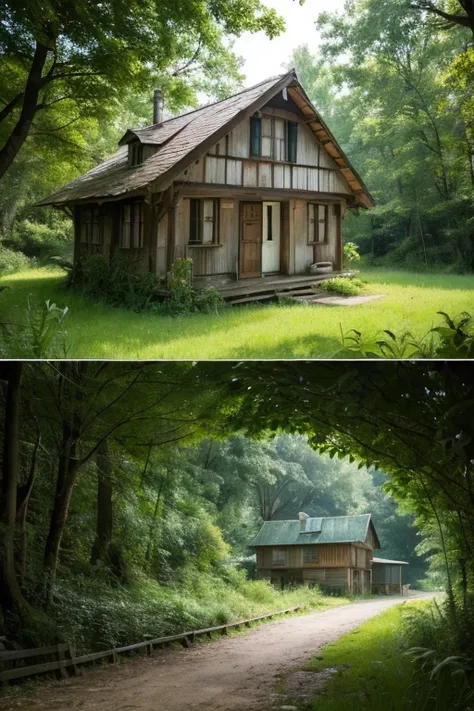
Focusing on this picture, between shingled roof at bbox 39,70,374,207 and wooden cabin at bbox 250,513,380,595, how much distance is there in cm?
175

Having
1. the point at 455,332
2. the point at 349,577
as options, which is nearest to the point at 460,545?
the point at 349,577

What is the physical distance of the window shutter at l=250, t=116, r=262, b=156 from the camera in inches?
96.7

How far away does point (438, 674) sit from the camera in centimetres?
301

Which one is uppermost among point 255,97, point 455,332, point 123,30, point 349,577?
point 123,30

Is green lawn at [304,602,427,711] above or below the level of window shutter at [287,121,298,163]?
below

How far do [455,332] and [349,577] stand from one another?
166 centimetres

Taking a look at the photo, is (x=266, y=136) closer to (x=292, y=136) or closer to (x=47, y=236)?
(x=292, y=136)

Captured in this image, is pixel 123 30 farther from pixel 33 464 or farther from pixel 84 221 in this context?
pixel 33 464

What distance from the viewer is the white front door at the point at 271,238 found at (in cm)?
255

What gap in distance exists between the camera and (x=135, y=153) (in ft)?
8.44

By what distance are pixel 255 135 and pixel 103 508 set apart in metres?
2.42

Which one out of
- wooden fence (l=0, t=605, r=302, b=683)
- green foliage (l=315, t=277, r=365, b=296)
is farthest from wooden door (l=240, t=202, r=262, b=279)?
wooden fence (l=0, t=605, r=302, b=683)

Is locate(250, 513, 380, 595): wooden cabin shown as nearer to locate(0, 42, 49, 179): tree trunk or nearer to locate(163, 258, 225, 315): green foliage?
locate(163, 258, 225, 315): green foliage

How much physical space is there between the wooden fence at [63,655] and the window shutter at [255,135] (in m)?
2.31
